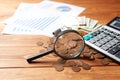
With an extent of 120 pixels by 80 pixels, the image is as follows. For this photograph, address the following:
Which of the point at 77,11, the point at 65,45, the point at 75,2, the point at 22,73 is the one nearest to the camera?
the point at 22,73

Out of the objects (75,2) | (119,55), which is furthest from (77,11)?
(119,55)

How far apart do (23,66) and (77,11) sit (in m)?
0.50

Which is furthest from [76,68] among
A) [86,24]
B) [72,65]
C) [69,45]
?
[86,24]

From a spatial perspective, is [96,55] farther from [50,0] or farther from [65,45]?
[50,0]

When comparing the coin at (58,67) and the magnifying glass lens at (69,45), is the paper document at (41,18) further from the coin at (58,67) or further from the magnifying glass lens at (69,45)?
the coin at (58,67)

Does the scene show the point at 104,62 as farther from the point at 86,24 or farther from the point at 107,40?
the point at 86,24

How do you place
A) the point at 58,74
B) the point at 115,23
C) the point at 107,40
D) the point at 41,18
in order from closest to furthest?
the point at 58,74, the point at 107,40, the point at 115,23, the point at 41,18

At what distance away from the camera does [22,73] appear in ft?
2.51

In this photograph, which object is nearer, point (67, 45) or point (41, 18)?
point (67, 45)

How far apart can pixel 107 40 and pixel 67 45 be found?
0.16 m

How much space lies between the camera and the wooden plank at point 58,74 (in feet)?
2.45

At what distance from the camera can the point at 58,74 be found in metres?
0.76

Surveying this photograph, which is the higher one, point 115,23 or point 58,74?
point 115,23

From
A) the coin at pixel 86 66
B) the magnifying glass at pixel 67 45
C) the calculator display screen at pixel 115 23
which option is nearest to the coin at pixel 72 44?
the magnifying glass at pixel 67 45
